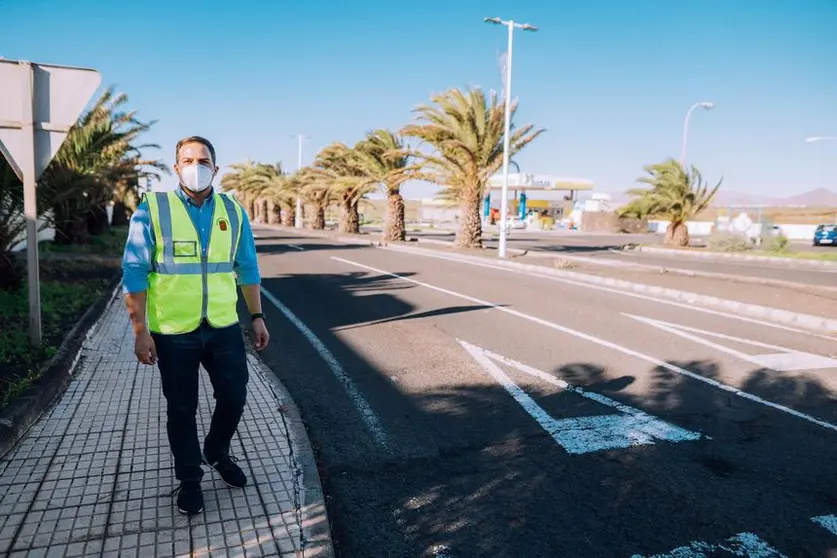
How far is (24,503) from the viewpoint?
292cm

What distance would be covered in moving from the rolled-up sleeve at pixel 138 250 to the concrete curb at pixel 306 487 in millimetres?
1397

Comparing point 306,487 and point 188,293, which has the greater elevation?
point 188,293

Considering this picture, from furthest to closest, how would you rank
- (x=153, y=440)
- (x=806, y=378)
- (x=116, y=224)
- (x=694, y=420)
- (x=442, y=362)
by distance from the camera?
1. (x=116, y=224)
2. (x=442, y=362)
3. (x=806, y=378)
4. (x=694, y=420)
5. (x=153, y=440)

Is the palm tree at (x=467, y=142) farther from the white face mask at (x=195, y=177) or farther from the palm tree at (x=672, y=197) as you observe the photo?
the white face mask at (x=195, y=177)

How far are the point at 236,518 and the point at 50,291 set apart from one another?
7.61 metres

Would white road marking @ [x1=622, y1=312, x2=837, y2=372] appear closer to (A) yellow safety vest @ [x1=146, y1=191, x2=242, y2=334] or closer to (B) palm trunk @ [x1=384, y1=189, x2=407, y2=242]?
(A) yellow safety vest @ [x1=146, y1=191, x2=242, y2=334]

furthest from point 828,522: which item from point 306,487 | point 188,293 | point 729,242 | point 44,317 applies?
point 729,242

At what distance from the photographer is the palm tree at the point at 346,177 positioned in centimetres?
2941

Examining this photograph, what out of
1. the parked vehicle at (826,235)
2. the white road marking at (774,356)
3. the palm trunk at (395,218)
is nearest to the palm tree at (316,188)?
the palm trunk at (395,218)

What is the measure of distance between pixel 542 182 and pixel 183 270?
7030 centimetres

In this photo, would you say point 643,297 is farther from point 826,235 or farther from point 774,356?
point 826,235

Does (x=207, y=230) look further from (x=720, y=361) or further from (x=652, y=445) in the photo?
(x=720, y=361)

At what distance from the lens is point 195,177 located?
2.82 metres

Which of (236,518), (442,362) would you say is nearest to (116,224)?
(442,362)
